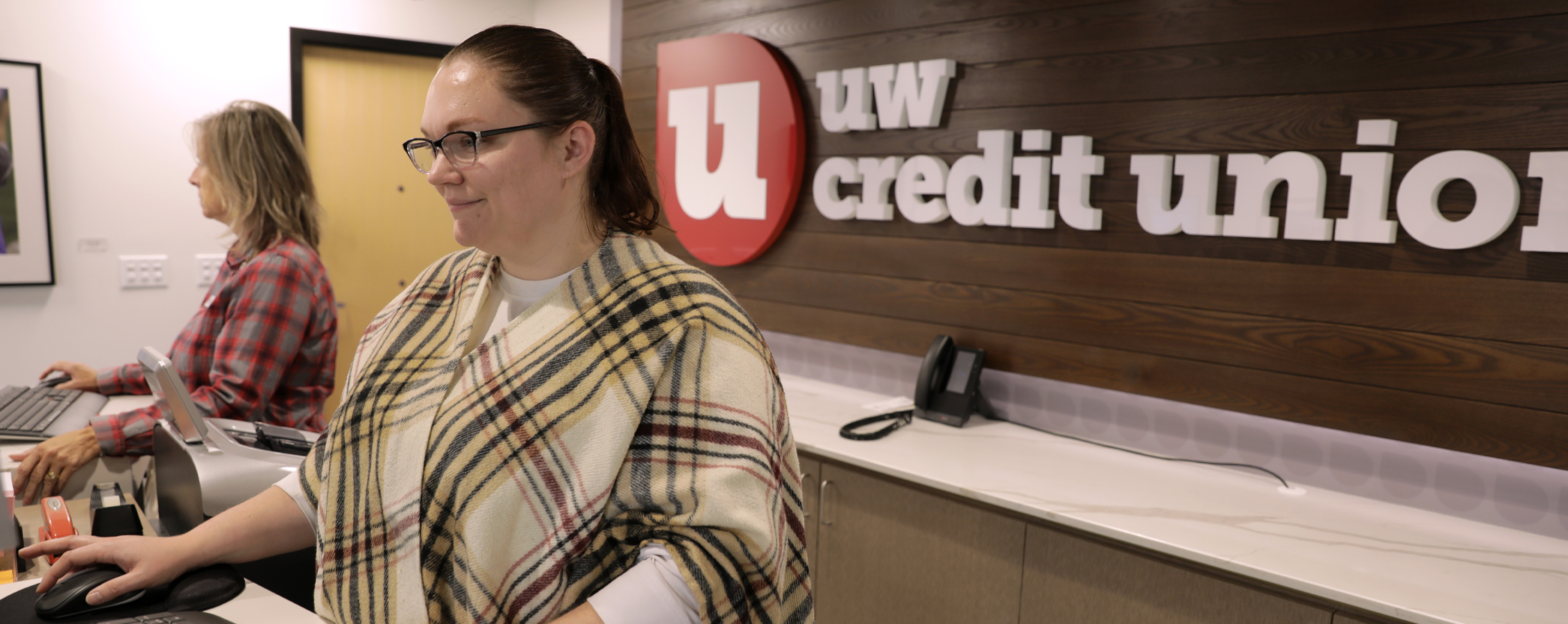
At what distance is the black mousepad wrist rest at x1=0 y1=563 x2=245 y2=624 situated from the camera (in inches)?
46.0

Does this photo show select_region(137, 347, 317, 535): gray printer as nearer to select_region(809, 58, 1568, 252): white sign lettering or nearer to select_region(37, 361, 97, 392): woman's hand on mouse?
select_region(37, 361, 97, 392): woman's hand on mouse

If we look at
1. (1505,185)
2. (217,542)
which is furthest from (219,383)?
(1505,185)

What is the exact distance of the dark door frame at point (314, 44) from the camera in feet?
13.4

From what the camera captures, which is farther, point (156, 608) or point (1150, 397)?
point (1150, 397)

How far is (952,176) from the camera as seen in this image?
A: 2.61 m

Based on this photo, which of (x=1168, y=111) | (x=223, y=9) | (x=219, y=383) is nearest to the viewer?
(x=219, y=383)

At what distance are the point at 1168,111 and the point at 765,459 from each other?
1589 mm

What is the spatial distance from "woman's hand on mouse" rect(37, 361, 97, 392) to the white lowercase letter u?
1.82m

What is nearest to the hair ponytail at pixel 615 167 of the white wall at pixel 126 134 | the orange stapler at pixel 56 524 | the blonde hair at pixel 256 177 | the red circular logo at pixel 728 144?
the orange stapler at pixel 56 524

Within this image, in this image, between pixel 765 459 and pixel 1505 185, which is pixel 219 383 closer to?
pixel 765 459

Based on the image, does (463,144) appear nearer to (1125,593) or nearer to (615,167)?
(615,167)

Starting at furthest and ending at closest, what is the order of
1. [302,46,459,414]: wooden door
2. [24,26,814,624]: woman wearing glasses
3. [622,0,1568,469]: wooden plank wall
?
[302,46,459,414]: wooden door
[622,0,1568,469]: wooden plank wall
[24,26,814,624]: woman wearing glasses

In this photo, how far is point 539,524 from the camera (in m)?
1.02

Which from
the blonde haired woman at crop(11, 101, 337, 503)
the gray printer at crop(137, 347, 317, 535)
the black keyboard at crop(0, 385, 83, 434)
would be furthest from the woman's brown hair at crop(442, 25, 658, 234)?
the black keyboard at crop(0, 385, 83, 434)
